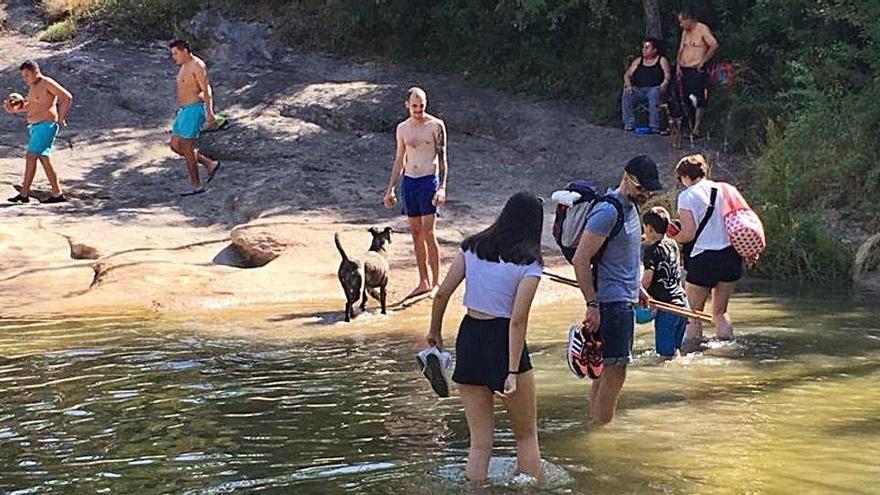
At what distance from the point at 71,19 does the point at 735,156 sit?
38.9ft

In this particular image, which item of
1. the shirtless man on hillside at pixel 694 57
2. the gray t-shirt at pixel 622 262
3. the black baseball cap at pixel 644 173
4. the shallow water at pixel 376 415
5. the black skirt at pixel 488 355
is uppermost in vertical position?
the shirtless man on hillside at pixel 694 57

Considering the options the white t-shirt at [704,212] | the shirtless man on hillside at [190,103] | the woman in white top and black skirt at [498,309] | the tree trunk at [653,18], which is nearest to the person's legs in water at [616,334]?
the woman in white top and black skirt at [498,309]

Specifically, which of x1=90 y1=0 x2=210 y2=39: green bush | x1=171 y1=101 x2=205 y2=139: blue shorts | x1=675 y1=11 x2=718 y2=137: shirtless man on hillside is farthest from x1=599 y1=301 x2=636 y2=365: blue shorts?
x1=90 y1=0 x2=210 y2=39: green bush

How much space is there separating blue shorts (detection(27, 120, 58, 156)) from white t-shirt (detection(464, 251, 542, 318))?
439 inches

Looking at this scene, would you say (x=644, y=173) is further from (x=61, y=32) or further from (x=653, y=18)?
(x=61, y=32)

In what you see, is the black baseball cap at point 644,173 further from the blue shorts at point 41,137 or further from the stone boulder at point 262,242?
the blue shorts at point 41,137

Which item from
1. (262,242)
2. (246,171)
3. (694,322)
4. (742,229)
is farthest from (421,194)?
(246,171)

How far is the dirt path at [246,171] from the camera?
500 inches

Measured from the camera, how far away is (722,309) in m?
9.63

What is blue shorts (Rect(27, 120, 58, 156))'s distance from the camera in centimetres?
1566

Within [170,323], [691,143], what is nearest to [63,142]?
[170,323]

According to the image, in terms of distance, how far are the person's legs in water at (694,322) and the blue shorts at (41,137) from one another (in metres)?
9.34

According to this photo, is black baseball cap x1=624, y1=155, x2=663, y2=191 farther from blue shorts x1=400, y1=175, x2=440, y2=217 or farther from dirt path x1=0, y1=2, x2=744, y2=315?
dirt path x1=0, y1=2, x2=744, y2=315

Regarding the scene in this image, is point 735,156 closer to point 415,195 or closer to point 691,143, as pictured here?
point 691,143
